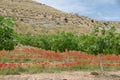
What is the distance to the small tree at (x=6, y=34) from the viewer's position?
23.5 metres

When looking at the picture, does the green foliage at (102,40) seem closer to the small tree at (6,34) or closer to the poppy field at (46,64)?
the poppy field at (46,64)

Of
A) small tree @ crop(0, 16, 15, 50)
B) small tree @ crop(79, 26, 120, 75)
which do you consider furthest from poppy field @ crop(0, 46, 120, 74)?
small tree @ crop(79, 26, 120, 75)

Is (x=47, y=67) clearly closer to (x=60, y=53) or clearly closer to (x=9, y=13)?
(x=60, y=53)

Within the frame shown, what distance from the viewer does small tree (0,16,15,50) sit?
2355cm

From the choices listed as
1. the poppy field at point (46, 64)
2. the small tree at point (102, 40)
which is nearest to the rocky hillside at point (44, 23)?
the poppy field at point (46, 64)

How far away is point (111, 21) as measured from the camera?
455 feet

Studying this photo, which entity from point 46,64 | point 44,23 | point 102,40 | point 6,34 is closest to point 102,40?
point 102,40

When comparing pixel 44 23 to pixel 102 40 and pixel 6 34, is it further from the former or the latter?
pixel 102 40

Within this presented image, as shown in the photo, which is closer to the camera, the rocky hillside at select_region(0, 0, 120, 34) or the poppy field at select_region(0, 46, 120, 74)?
the poppy field at select_region(0, 46, 120, 74)

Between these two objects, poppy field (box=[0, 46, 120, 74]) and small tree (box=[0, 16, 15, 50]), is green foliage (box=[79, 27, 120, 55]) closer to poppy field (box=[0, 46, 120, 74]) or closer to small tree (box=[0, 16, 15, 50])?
poppy field (box=[0, 46, 120, 74])

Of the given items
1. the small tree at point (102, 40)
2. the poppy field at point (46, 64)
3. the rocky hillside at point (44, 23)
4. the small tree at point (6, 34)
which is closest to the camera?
the small tree at point (102, 40)

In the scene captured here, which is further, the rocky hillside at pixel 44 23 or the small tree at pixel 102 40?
the rocky hillside at pixel 44 23

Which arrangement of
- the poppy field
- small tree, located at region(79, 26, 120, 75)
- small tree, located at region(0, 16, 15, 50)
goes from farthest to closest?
the poppy field, small tree, located at region(0, 16, 15, 50), small tree, located at region(79, 26, 120, 75)

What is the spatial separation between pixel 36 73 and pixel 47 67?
2.21 m
